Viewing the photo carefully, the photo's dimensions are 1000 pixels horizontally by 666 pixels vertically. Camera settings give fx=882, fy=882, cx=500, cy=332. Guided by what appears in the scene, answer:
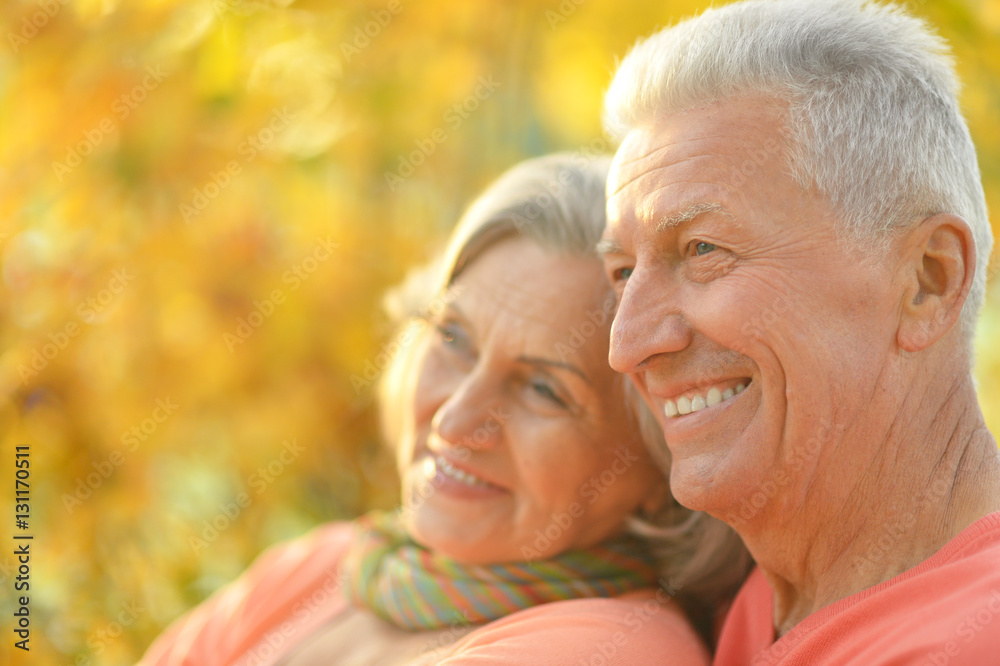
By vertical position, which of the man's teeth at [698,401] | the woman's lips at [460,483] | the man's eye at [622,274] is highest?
the man's eye at [622,274]

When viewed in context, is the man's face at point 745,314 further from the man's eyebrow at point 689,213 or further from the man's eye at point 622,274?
the man's eye at point 622,274

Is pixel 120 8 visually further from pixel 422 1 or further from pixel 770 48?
pixel 770 48

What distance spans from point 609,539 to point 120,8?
1915 mm

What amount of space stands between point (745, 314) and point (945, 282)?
0.34m

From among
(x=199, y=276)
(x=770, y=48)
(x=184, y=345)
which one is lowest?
(x=184, y=345)

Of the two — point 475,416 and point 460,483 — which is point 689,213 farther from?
point 460,483

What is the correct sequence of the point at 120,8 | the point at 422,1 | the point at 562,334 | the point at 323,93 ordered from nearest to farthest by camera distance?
the point at 562,334, the point at 120,8, the point at 422,1, the point at 323,93

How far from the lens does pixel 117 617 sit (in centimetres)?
305

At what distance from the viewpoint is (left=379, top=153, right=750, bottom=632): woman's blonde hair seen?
6.82 ft

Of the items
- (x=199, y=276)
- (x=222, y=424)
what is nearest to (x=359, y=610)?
(x=222, y=424)

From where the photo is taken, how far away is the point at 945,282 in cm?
150

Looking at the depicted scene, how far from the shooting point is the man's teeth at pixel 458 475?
7.06 feet

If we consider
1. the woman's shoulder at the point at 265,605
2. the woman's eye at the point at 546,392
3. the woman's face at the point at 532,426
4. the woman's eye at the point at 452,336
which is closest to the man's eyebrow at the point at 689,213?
the woman's face at the point at 532,426

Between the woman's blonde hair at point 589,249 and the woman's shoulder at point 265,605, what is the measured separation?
2.52ft
